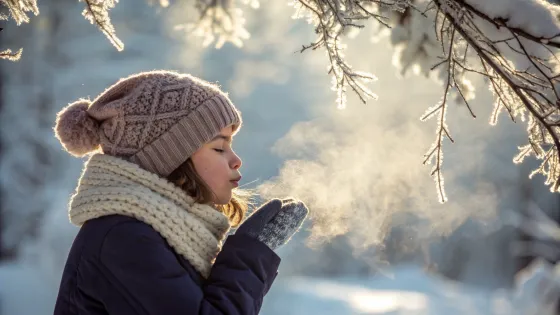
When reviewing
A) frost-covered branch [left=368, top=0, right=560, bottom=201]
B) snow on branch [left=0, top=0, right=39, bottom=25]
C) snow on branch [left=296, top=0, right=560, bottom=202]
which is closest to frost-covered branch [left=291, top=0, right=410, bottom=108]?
snow on branch [left=296, top=0, right=560, bottom=202]

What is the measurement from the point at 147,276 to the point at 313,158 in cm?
707

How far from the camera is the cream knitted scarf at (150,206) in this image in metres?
1.65

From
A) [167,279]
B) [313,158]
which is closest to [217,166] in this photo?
[167,279]

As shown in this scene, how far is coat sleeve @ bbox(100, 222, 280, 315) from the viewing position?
1.51 meters

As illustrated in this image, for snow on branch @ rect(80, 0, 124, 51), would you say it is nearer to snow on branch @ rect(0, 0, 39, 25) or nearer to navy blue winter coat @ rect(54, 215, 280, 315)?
snow on branch @ rect(0, 0, 39, 25)

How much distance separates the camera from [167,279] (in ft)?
5.03

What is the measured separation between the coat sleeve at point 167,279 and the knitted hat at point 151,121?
261 mm

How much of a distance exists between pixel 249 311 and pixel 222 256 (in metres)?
0.17

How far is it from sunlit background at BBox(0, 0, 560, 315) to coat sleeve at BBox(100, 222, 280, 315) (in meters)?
6.91

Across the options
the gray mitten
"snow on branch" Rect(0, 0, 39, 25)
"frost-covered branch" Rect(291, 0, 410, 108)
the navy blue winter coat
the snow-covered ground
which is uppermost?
the snow-covered ground

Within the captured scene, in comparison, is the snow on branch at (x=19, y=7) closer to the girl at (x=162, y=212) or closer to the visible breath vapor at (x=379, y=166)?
the girl at (x=162, y=212)

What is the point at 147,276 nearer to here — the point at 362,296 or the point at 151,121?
the point at 151,121

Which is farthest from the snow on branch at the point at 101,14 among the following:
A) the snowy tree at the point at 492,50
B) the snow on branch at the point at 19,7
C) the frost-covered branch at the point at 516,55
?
the frost-covered branch at the point at 516,55

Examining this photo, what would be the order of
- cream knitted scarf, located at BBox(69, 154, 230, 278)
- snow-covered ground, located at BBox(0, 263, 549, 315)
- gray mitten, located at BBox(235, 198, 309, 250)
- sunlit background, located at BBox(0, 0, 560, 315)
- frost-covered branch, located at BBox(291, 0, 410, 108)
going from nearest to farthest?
cream knitted scarf, located at BBox(69, 154, 230, 278)
gray mitten, located at BBox(235, 198, 309, 250)
frost-covered branch, located at BBox(291, 0, 410, 108)
snow-covered ground, located at BBox(0, 263, 549, 315)
sunlit background, located at BBox(0, 0, 560, 315)
